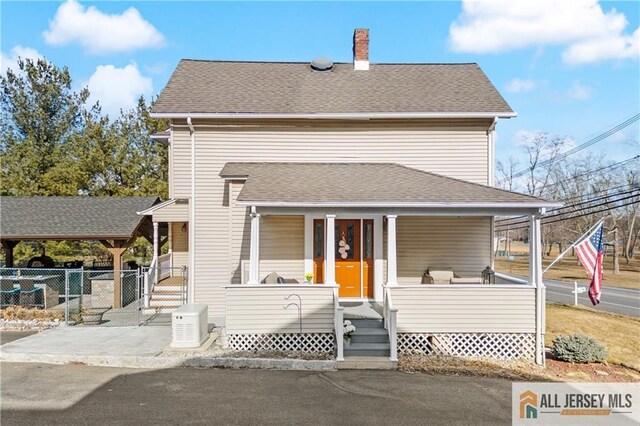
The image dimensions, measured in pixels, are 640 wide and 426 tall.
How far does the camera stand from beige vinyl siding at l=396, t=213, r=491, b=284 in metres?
11.8

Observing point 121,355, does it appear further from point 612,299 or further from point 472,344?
point 612,299

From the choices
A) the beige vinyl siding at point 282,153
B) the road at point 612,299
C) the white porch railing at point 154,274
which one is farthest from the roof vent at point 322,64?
the road at point 612,299

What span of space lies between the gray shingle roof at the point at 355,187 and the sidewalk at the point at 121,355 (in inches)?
128

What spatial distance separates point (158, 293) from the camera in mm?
13258

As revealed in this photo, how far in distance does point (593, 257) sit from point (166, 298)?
38.9 feet

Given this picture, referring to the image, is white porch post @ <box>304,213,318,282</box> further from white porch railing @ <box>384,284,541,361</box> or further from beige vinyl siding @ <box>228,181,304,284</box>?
white porch railing @ <box>384,284,541,361</box>

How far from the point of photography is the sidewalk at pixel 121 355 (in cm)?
824

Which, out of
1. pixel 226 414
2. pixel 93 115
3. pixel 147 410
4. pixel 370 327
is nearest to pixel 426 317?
pixel 370 327

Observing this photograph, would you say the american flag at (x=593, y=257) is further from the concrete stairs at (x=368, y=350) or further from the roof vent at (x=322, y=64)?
the roof vent at (x=322, y=64)

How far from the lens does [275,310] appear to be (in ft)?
29.9

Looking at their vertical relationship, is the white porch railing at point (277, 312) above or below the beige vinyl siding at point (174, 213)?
below

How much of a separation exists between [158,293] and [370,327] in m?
7.35

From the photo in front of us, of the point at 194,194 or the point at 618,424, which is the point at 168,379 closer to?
the point at 194,194

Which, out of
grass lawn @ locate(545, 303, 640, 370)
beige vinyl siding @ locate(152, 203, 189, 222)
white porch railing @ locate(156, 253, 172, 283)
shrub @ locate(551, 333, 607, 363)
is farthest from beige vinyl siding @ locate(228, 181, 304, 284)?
grass lawn @ locate(545, 303, 640, 370)
